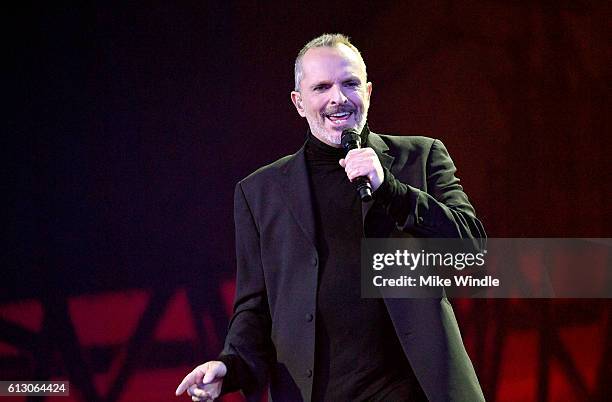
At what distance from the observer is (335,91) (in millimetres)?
1841

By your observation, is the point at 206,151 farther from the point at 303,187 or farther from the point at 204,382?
the point at 204,382

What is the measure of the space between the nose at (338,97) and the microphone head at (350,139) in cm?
11

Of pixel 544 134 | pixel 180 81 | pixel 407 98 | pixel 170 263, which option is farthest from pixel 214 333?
pixel 544 134

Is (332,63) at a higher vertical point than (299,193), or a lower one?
higher

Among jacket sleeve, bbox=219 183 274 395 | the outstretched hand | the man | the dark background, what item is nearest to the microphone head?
the man

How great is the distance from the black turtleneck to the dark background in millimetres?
1207

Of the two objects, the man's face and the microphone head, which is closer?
the microphone head

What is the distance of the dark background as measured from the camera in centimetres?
293

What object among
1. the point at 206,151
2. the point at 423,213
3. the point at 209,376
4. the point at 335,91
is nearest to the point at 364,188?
the point at 423,213

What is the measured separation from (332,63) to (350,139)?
10.1 inches

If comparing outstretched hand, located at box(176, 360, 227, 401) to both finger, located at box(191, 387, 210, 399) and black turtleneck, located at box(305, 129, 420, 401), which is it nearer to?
finger, located at box(191, 387, 210, 399)

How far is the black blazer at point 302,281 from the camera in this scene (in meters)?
1.63

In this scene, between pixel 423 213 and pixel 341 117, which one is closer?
pixel 423 213

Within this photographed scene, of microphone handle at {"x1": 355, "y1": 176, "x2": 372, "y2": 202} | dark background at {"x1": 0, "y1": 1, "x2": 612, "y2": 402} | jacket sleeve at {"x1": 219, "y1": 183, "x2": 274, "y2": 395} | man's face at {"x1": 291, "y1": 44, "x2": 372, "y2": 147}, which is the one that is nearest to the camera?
microphone handle at {"x1": 355, "y1": 176, "x2": 372, "y2": 202}
